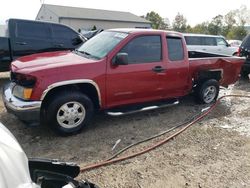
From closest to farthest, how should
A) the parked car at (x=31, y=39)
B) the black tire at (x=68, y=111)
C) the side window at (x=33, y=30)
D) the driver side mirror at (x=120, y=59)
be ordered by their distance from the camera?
the black tire at (x=68, y=111) < the driver side mirror at (x=120, y=59) < the parked car at (x=31, y=39) < the side window at (x=33, y=30)

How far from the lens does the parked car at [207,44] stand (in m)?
13.6

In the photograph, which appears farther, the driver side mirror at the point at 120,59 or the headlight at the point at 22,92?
the driver side mirror at the point at 120,59

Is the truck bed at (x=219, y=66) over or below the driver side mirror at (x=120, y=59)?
below

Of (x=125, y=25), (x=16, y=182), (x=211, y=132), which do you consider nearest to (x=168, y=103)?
(x=211, y=132)

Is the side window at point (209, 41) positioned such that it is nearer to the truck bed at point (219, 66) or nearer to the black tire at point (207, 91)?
the truck bed at point (219, 66)

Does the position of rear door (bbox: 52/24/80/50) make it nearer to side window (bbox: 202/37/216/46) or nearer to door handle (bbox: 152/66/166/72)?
door handle (bbox: 152/66/166/72)

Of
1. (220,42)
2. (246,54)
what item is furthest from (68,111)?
(220,42)

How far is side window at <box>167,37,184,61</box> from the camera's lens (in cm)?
578

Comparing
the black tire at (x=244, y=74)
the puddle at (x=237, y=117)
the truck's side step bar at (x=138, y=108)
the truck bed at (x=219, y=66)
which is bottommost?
the puddle at (x=237, y=117)

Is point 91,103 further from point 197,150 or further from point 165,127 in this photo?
point 197,150

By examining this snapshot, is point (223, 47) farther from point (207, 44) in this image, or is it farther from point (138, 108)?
point (138, 108)

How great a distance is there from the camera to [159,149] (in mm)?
4484

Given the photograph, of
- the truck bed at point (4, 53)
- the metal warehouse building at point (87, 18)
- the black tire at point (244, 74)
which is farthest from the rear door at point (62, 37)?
the metal warehouse building at point (87, 18)

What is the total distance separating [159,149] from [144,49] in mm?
1988
